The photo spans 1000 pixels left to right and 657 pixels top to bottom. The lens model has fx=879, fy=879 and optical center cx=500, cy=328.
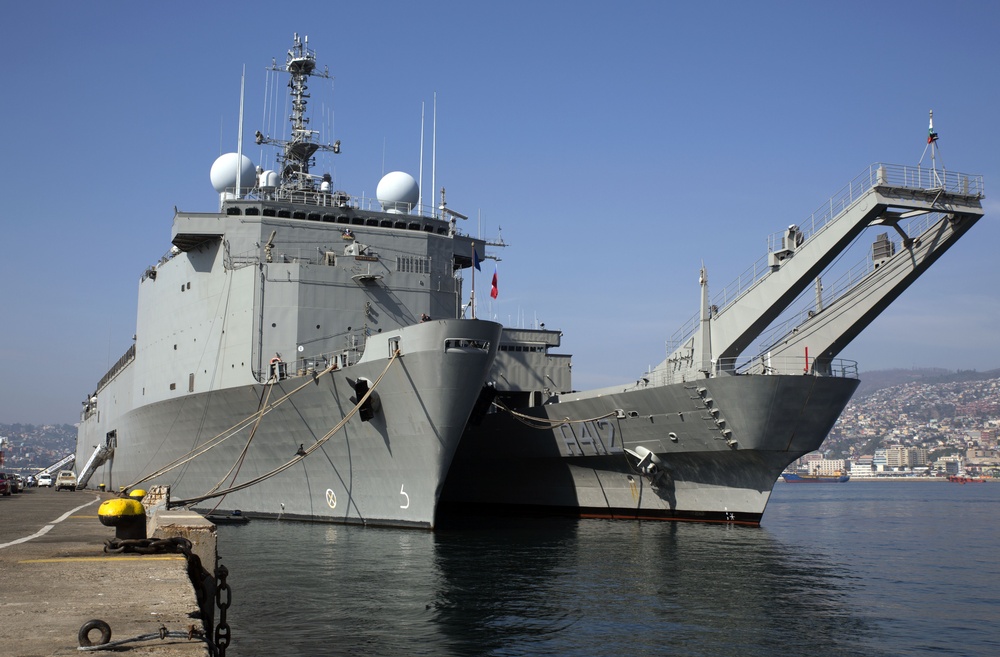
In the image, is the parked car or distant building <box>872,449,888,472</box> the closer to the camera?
the parked car

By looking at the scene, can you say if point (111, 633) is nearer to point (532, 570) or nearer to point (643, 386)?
point (532, 570)

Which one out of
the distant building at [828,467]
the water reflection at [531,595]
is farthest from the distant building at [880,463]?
the water reflection at [531,595]

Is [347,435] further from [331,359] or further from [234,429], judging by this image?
[234,429]

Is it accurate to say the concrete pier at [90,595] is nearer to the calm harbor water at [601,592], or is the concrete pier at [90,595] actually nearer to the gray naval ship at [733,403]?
the calm harbor water at [601,592]

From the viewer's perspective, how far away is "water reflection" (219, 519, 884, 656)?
31.4 ft

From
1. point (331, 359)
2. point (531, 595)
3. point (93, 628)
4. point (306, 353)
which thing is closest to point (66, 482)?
point (306, 353)

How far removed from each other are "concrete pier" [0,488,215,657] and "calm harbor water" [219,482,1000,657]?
5.94 feet

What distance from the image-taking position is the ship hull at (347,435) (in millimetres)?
17484

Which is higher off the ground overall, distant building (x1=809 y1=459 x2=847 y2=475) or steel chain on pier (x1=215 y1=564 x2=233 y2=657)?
distant building (x1=809 y1=459 x2=847 y2=475)

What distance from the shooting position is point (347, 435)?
1889 centimetres

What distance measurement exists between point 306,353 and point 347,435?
10.3ft

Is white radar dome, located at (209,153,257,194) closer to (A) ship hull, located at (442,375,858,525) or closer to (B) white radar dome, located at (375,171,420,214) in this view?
(B) white radar dome, located at (375,171,420,214)

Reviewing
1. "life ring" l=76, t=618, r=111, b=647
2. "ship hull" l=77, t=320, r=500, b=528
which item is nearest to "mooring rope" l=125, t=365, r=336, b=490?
"ship hull" l=77, t=320, r=500, b=528

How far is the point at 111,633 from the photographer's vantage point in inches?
192
